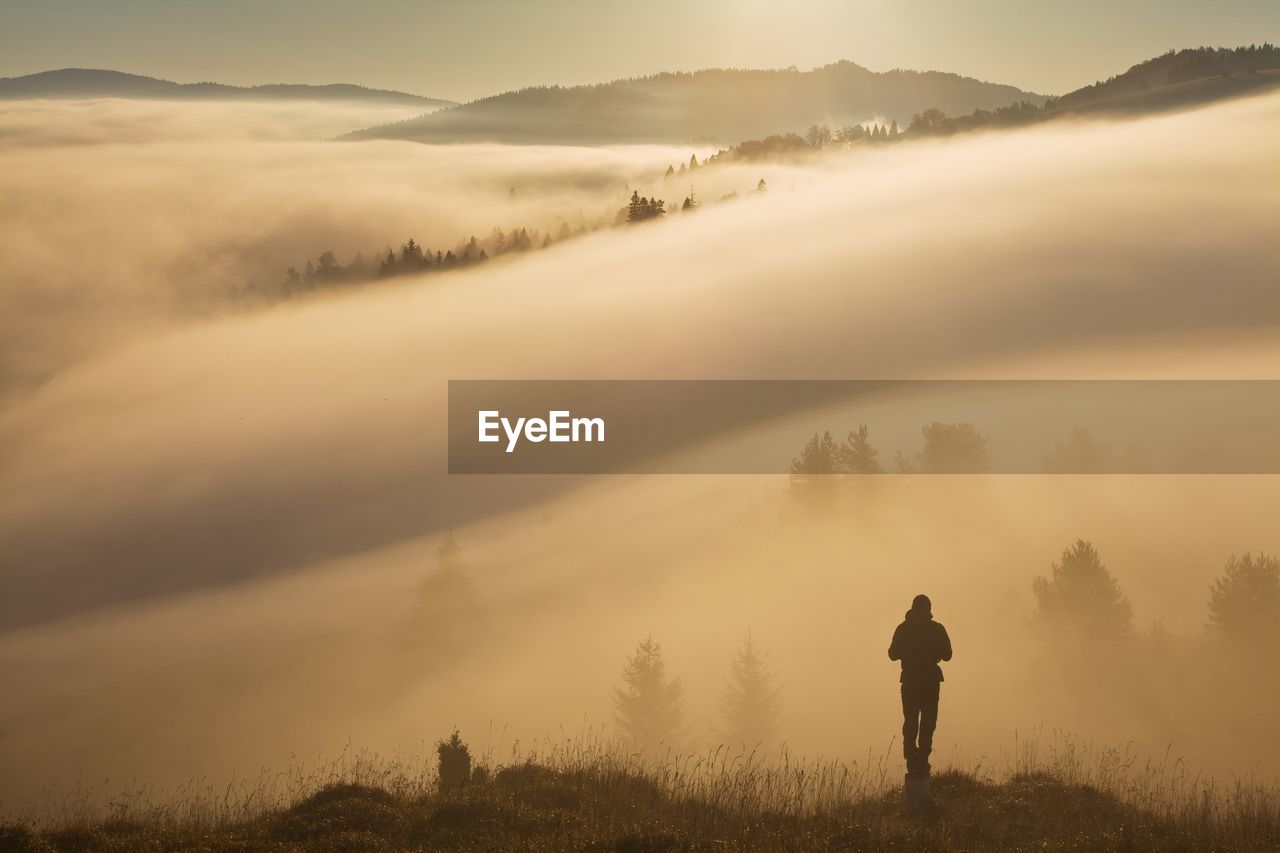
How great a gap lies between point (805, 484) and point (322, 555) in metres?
90.3

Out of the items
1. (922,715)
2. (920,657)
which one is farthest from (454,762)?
(920,657)

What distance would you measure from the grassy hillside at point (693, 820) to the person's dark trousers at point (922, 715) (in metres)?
0.79

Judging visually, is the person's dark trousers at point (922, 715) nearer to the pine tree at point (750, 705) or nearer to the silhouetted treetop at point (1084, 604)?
the pine tree at point (750, 705)

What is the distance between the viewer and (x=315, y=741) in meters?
71.1

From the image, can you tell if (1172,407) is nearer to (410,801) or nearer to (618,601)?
(618,601)

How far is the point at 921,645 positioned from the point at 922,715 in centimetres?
103

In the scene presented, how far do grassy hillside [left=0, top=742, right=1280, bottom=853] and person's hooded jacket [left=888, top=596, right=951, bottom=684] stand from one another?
1.84m

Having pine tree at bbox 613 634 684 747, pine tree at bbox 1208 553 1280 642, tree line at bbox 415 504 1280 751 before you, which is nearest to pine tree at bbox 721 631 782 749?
tree line at bbox 415 504 1280 751

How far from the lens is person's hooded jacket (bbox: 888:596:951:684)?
18.4 metres

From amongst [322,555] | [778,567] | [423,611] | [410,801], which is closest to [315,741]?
[423,611]

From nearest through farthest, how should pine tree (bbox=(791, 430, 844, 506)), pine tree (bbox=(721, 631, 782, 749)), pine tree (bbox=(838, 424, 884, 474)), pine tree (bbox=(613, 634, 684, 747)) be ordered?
1. pine tree (bbox=(613, 634, 684, 747))
2. pine tree (bbox=(721, 631, 782, 749))
3. pine tree (bbox=(791, 430, 844, 506))
4. pine tree (bbox=(838, 424, 884, 474))

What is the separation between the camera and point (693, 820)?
16.9 meters

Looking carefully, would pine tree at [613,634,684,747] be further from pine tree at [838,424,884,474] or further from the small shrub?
the small shrub

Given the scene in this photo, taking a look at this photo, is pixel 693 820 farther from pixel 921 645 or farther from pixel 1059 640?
pixel 1059 640
